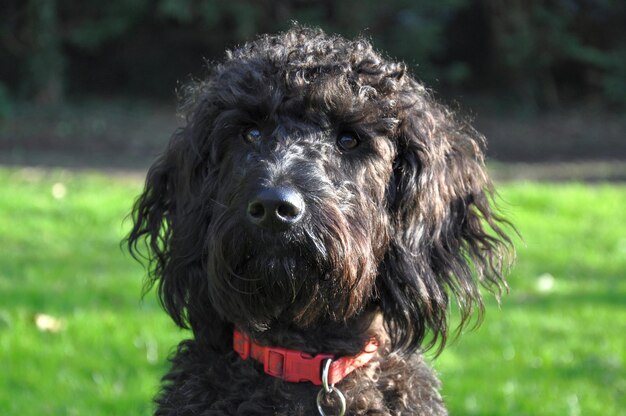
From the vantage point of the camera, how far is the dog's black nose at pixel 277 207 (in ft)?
8.29

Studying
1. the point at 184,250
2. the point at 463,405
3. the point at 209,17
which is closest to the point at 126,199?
the point at 463,405

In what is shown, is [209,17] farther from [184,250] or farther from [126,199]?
[184,250]

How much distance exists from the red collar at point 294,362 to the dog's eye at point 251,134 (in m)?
0.67

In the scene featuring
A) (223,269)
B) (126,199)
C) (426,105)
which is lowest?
(223,269)

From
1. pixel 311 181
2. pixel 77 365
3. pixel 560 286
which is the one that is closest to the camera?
pixel 311 181

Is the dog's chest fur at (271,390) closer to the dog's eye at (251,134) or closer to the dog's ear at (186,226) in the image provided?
the dog's ear at (186,226)

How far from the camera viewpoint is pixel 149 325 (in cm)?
525

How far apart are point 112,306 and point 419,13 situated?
10784 millimetres

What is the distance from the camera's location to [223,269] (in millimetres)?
2701

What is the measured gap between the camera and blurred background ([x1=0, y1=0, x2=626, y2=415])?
470 centimetres

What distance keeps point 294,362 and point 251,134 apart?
31.2 inches

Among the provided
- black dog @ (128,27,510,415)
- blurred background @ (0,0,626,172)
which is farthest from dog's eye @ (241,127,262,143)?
blurred background @ (0,0,626,172)

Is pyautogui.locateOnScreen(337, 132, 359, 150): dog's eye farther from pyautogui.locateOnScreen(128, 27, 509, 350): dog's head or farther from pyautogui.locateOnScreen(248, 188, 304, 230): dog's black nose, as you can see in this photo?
pyautogui.locateOnScreen(248, 188, 304, 230): dog's black nose

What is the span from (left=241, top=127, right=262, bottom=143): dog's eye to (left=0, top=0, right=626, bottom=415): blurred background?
3.17ft
